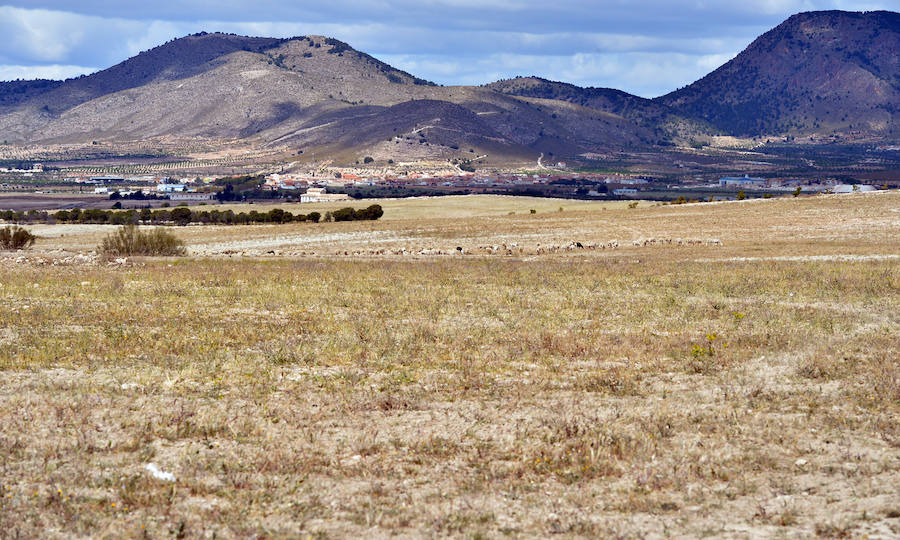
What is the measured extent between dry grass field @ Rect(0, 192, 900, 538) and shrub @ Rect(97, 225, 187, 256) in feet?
52.0

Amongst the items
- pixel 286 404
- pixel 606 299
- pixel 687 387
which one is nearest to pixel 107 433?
pixel 286 404

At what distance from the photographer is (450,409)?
39.0 ft

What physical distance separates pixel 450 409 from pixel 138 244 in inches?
1333

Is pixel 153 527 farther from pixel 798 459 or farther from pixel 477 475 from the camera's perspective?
pixel 798 459

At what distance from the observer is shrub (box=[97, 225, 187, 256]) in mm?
40875

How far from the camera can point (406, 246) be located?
5403 cm

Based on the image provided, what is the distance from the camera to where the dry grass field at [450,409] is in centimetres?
845

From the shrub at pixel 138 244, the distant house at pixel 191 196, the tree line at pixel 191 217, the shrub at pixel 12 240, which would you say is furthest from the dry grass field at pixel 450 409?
the distant house at pixel 191 196

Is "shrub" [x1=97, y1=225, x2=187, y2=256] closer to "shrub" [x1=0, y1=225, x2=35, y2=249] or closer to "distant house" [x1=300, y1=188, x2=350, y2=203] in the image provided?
"shrub" [x1=0, y1=225, x2=35, y2=249]

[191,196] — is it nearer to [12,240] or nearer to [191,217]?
[191,217]

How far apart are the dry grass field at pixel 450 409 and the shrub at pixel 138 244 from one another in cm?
1584

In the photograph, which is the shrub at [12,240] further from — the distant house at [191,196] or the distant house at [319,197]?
the distant house at [191,196]

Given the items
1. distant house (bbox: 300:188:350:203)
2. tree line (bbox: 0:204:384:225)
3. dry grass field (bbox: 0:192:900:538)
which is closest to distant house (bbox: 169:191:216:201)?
distant house (bbox: 300:188:350:203)

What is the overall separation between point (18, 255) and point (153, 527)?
33166 mm
